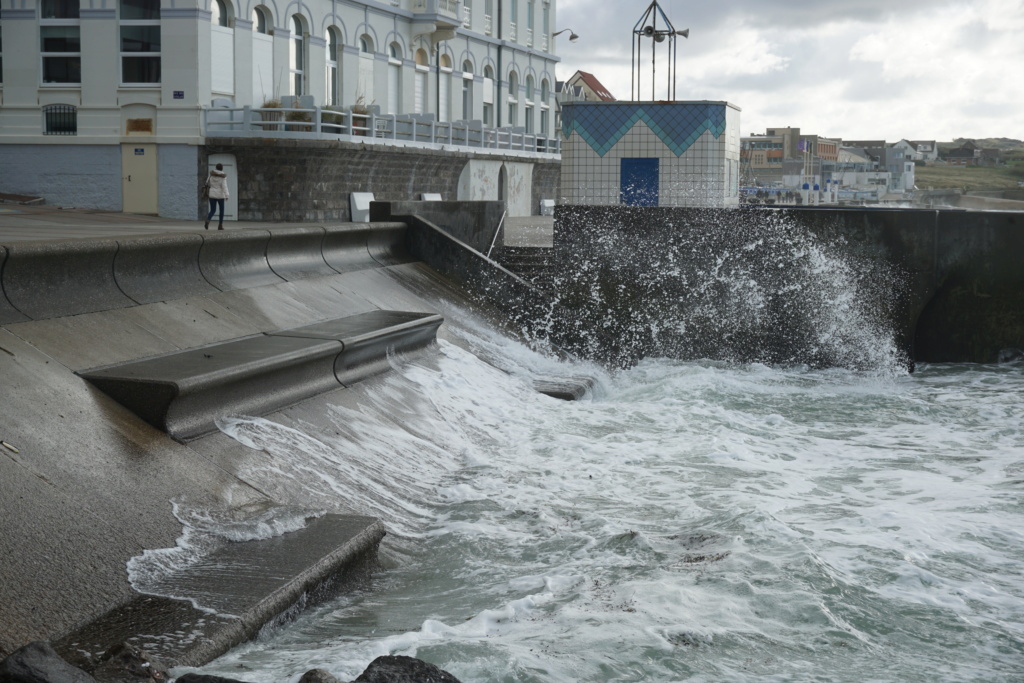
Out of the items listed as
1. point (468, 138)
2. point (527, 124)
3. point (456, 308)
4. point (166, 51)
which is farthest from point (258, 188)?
point (527, 124)

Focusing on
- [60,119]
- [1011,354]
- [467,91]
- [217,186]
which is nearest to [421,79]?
[467,91]

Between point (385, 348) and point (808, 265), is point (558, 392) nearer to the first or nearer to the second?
point (385, 348)

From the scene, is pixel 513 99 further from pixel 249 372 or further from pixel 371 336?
pixel 249 372

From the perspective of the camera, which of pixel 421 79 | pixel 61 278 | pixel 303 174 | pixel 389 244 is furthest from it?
pixel 421 79

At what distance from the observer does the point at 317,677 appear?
402 centimetres

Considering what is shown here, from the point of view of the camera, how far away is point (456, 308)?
43.4 feet

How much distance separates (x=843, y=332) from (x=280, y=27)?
2044 centimetres

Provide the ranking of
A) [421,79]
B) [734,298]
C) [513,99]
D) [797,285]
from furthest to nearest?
[513,99]
[421,79]
[734,298]
[797,285]

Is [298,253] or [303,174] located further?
[303,174]

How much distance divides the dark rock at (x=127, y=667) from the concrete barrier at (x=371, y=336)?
4459mm

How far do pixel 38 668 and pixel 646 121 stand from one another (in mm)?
16123

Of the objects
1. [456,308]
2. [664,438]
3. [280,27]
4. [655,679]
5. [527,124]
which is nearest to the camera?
[655,679]

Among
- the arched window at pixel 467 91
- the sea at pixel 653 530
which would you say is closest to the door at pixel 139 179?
the arched window at pixel 467 91

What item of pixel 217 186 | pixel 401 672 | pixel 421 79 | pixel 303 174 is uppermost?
pixel 421 79
